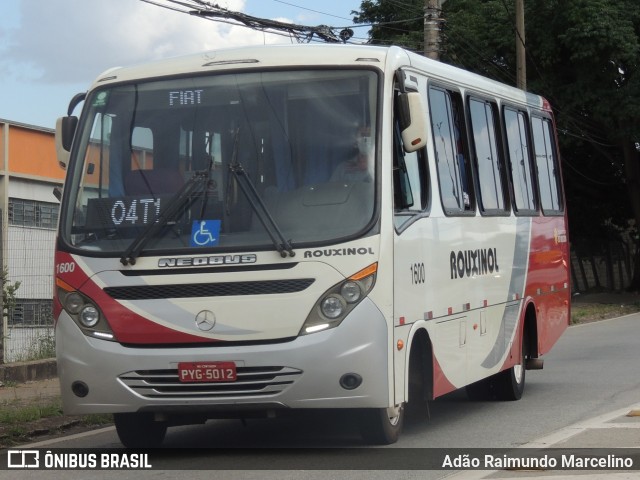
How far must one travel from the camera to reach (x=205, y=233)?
9086 millimetres

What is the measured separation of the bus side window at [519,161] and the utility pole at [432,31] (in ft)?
Result: 25.1

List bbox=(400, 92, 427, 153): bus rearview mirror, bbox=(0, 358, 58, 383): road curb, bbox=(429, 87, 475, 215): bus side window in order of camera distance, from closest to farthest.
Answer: bbox=(400, 92, 427, 153): bus rearview mirror
bbox=(429, 87, 475, 215): bus side window
bbox=(0, 358, 58, 383): road curb

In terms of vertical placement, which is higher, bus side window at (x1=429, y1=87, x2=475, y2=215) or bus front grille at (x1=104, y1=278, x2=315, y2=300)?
bus side window at (x1=429, y1=87, x2=475, y2=215)

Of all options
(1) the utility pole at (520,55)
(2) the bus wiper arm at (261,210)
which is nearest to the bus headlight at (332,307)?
(2) the bus wiper arm at (261,210)

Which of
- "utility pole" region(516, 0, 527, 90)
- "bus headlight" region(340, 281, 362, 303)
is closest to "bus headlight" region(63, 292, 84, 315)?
"bus headlight" region(340, 281, 362, 303)

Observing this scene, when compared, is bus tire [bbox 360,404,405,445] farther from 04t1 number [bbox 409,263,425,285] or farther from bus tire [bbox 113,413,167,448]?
bus tire [bbox 113,413,167,448]

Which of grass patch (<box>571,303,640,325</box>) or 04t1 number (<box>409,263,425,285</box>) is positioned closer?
04t1 number (<box>409,263,425,285</box>)

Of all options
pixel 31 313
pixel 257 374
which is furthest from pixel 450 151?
pixel 31 313

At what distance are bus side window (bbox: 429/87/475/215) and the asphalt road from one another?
189 cm

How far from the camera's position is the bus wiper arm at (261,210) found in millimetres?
8844

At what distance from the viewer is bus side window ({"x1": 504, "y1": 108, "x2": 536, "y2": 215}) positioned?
527 inches

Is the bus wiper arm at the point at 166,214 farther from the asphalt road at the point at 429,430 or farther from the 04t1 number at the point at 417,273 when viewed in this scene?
the 04t1 number at the point at 417,273

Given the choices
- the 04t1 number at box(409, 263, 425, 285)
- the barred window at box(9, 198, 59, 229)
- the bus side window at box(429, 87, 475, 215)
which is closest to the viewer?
the 04t1 number at box(409, 263, 425, 285)

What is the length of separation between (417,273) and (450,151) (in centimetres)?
182
